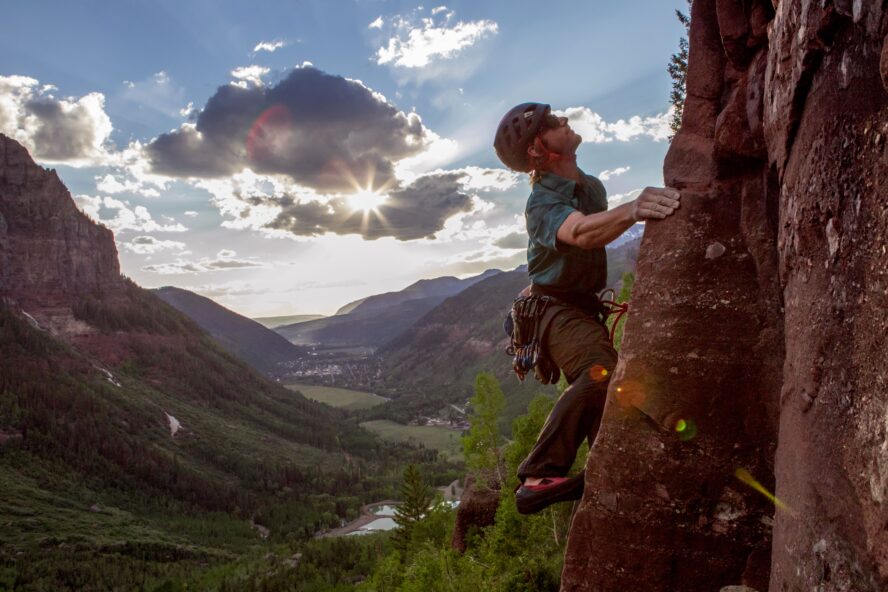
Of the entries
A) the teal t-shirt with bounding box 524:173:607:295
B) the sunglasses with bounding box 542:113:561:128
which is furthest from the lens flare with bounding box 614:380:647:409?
the sunglasses with bounding box 542:113:561:128

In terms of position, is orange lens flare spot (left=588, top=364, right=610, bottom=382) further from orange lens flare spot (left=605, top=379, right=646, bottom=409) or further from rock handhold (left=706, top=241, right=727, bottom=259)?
rock handhold (left=706, top=241, right=727, bottom=259)

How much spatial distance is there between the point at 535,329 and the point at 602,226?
1.42m

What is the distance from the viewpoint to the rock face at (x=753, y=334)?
307 centimetres

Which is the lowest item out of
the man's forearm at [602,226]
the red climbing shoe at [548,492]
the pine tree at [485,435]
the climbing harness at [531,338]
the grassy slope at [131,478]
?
the grassy slope at [131,478]

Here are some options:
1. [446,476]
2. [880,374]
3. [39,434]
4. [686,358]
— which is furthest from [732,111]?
[39,434]

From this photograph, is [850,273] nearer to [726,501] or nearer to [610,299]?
[726,501]

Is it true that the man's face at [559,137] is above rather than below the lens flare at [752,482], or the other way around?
above

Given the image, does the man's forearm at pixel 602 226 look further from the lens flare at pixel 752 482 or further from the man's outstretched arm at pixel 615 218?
the lens flare at pixel 752 482

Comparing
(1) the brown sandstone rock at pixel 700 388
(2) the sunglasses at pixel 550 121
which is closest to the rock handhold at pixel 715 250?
(1) the brown sandstone rock at pixel 700 388

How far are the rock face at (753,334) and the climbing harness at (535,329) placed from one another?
2.66 feet

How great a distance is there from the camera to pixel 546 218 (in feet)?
17.3

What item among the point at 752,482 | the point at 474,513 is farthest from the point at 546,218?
the point at 474,513

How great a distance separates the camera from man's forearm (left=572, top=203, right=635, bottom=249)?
4.71 m

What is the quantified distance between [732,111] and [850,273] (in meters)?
2.30
